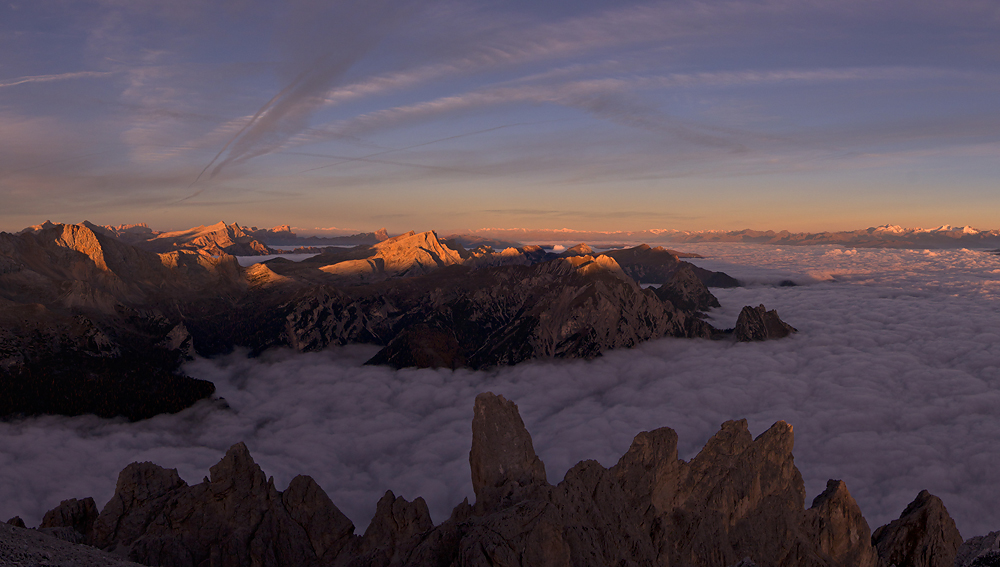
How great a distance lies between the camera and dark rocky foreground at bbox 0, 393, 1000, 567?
284 feet

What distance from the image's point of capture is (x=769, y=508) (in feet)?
341

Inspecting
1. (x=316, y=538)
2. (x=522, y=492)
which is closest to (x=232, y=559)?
(x=316, y=538)

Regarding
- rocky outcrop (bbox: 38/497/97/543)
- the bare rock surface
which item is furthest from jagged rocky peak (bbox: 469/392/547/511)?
rocky outcrop (bbox: 38/497/97/543)

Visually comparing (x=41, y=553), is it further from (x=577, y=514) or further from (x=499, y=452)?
(x=577, y=514)

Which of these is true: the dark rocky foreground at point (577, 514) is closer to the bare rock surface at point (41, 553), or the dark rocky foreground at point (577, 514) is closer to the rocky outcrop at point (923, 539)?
the rocky outcrop at point (923, 539)

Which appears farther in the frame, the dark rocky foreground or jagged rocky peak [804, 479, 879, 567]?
jagged rocky peak [804, 479, 879, 567]

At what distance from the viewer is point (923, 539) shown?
100 metres

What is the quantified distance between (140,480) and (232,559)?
1096 inches

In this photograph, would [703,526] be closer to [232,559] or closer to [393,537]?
[393,537]

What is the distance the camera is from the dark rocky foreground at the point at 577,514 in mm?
86500

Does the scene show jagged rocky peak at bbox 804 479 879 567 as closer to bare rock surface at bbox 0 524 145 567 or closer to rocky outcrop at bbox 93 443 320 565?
rocky outcrop at bbox 93 443 320 565

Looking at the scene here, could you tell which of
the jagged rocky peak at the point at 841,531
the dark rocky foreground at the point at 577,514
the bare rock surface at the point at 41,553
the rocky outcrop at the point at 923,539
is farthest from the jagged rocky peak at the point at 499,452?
the rocky outcrop at the point at 923,539

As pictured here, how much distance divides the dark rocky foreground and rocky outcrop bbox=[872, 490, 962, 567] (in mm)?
207

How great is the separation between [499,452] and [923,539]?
277 ft
